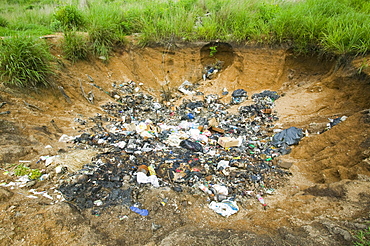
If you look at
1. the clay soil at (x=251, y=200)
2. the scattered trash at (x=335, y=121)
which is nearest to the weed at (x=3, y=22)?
the clay soil at (x=251, y=200)

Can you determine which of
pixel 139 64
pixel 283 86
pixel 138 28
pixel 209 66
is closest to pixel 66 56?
pixel 139 64

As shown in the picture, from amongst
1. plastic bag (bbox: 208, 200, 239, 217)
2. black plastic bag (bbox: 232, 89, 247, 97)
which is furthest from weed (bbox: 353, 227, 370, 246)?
black plastic bag (bbox: 232, 89, 247, 97)

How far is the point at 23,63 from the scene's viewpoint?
3.81 m

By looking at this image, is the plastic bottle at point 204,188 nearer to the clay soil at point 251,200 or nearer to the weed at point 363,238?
the clay soil at point 251,200

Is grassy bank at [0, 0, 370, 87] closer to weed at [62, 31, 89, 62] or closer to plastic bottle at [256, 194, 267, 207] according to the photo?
weed at [62, 31, 89, 62]

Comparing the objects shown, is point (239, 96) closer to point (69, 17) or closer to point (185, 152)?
point (185, 152)

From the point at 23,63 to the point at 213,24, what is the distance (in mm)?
4595

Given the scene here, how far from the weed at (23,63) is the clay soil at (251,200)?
23 centimetres

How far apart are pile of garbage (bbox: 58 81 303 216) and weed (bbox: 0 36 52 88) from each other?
1.35m

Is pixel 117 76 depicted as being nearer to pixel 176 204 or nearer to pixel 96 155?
pixel 96 155

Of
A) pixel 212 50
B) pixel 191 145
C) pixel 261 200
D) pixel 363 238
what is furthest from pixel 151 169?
pixel 212 50

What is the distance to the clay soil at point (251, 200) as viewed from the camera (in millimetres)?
1726

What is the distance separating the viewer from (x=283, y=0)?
6316 mm

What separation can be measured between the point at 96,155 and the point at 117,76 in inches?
136
